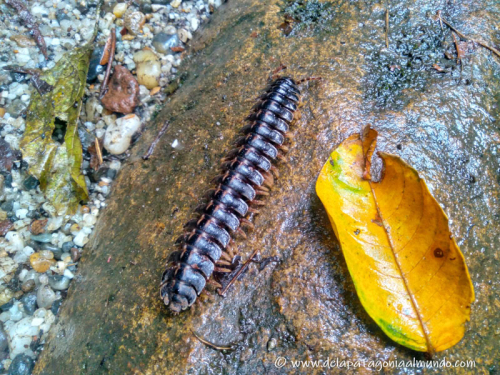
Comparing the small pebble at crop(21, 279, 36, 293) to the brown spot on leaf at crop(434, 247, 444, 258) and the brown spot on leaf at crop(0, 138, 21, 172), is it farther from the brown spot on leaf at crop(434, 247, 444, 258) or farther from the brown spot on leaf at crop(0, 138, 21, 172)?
the brown spot on leaf at crop(434, 247, 444, 258)

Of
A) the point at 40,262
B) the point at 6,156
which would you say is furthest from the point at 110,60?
the point at 40,262

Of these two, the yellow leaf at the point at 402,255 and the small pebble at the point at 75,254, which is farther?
the small pebble at the point at 75,254

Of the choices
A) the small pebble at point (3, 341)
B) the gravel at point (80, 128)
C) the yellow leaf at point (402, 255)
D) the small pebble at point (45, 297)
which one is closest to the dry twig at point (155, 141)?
the gravel at point (80, 128)

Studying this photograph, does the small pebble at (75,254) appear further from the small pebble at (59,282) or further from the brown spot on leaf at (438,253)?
the brown spot on leaf at (438,253)

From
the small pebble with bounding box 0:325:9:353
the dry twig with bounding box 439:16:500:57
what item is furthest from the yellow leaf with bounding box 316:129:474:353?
the small pebble with bounding box 0:325:9:353

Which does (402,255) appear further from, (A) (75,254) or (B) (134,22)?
(B) (134,22)

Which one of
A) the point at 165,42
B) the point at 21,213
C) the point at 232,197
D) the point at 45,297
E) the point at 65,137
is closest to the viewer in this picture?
the point at 232,197
